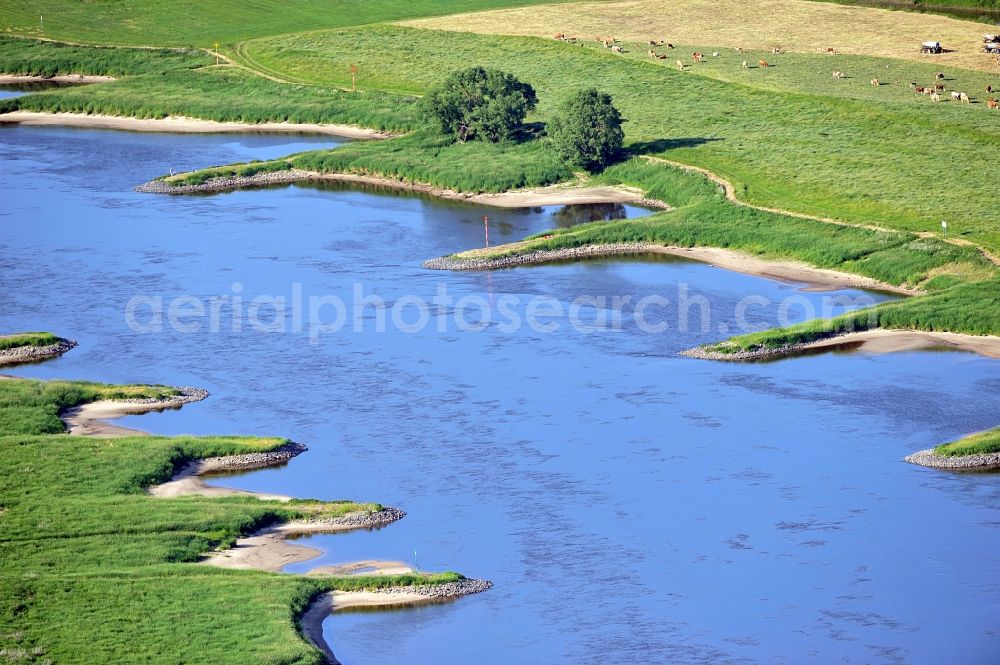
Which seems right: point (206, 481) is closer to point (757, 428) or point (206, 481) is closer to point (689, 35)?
point (757, 428)

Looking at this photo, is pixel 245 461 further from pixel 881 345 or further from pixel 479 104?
pixel 479 104

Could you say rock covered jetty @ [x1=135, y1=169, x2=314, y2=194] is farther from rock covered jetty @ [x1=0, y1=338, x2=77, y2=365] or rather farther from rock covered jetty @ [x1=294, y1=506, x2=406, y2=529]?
rock covered jetty @ [x1=294, y1=506, x2=406, y2=529]

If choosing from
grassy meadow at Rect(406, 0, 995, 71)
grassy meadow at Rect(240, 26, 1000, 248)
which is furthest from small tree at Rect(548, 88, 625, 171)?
grassy meadow at Rect(406, 0, 995, 71)

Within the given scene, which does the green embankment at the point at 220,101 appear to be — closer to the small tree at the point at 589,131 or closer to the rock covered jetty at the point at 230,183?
the rock covered jetty at the point at 230,183

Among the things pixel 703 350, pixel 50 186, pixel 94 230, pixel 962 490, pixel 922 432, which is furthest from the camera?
pixel 50 186

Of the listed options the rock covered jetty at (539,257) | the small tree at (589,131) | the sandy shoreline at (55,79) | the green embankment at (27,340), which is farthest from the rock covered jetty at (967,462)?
the sandy shoreline at (55,79)

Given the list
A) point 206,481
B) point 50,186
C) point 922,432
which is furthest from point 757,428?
point 50,186
